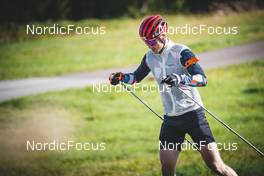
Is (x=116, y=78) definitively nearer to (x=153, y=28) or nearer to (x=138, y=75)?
(x=138, y=75)

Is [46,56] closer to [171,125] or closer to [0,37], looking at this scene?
[0,37]

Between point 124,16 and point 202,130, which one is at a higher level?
point 124,16

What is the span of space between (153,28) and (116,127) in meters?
6.24

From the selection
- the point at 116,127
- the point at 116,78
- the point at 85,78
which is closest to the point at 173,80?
the point at 116,78

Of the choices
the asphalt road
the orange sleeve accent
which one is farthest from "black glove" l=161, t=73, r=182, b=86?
the asphalt road

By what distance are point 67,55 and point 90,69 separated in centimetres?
313

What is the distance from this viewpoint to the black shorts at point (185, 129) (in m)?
5.53

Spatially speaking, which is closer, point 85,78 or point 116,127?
point 116,127

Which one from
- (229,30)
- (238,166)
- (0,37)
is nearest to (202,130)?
(238,166)

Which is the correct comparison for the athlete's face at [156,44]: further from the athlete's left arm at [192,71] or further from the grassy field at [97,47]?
the grassy field at [97,47]

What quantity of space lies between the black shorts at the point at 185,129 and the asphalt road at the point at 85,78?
33.1 ft

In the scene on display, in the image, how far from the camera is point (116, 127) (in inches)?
450

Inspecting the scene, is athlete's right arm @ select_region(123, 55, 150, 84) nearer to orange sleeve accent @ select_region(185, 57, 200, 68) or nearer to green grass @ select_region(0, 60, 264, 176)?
orange sleeve accent @ select_region(185, 57, 200, 68)

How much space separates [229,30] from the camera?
2331cm
